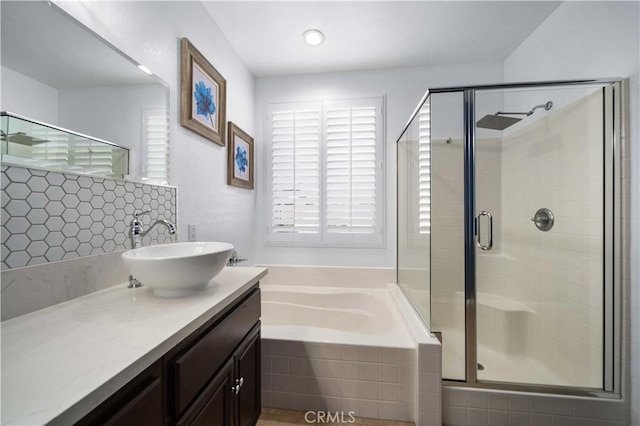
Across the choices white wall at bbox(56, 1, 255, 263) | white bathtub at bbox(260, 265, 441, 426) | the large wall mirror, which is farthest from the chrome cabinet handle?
the large wall mirror

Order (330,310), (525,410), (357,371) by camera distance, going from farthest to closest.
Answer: (330,310) < (357,371) < (525,410)

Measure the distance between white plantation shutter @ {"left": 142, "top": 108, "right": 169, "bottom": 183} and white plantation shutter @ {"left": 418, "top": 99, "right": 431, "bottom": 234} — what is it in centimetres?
152

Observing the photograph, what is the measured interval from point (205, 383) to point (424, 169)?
160 centimetres

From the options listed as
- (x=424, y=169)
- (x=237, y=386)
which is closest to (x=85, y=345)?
(x=237, y=386)

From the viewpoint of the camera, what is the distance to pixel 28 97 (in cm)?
74

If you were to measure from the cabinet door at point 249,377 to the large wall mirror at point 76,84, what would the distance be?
0.89m

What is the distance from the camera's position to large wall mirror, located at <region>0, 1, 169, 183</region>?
719mm

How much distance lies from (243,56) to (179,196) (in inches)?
60.1

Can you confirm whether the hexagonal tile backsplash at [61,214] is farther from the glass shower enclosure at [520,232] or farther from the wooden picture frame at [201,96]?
the glass shower enclosure at [520,232]

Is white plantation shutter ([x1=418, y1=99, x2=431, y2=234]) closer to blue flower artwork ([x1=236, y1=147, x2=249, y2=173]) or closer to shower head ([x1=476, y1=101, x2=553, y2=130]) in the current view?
shower head ([x1=476, y1=101, x2=553, y2=130])

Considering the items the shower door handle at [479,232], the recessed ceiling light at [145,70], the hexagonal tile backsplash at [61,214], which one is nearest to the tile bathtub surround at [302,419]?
the shower door handle at [479,232]

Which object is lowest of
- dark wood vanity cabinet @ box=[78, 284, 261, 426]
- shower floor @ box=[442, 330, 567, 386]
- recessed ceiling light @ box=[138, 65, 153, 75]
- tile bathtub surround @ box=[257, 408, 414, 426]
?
tile bathtub surround @ box=[257, 408, 414, 426]

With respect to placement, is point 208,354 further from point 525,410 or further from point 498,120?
point 498,120

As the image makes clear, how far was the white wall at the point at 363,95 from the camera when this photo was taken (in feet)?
7.68
